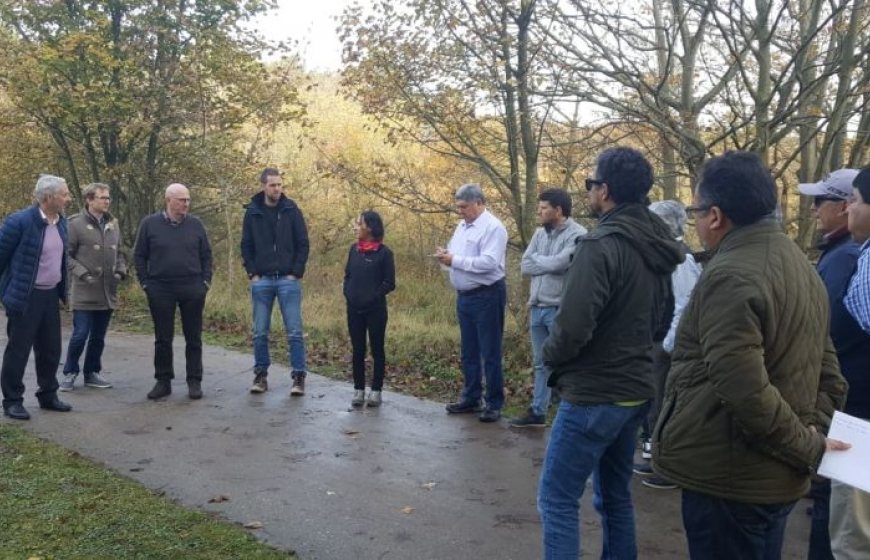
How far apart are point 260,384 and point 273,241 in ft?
4.78

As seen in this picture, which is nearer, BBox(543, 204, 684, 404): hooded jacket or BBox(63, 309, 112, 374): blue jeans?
BBox(543, 204, 684, 404): hooded jacket

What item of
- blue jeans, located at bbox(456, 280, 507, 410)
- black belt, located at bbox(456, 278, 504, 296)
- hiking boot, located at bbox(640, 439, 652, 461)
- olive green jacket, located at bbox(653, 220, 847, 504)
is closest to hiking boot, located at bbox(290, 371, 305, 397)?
blue jeans, located at bbox(456, 280, 507, 410)

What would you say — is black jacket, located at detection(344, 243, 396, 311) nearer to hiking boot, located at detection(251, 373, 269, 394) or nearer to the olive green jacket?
hiking boot, located at detection(251, 373, 269, 394)

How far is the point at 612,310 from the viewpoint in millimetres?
3666

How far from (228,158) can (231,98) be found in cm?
128

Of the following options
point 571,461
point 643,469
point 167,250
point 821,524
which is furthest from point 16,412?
point 821,524

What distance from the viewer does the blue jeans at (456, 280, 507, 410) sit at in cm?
734

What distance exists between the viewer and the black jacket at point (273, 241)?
8.29m

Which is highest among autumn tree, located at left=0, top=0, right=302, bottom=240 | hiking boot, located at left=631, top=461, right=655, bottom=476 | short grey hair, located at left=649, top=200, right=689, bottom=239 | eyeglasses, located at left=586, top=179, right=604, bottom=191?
autumn tree, located at left=0, top=0, right=302, bottom=240

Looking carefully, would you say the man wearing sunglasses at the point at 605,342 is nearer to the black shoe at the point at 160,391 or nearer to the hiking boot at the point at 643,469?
the hiking boot at the point at 643,469

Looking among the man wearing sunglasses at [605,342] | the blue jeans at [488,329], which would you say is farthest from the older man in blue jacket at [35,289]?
the man wearing sunglasses at [605,342]

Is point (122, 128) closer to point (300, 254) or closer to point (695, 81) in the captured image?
point (300, 254)

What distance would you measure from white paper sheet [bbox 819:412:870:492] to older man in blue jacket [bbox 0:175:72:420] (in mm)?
6517

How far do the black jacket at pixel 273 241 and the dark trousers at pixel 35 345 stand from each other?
1.82 metres
